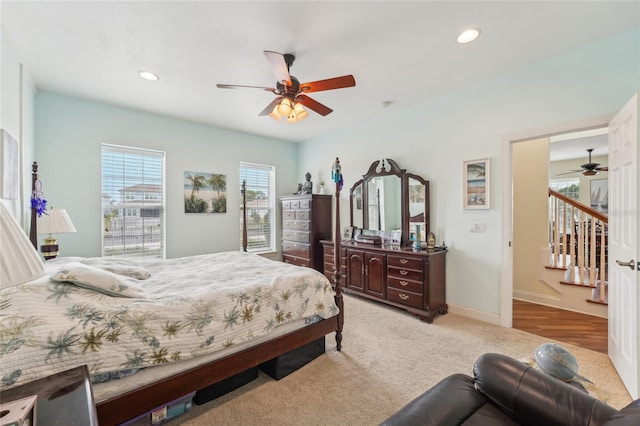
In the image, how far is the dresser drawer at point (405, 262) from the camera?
3.26 meters

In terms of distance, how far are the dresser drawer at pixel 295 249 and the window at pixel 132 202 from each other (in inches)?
83.0

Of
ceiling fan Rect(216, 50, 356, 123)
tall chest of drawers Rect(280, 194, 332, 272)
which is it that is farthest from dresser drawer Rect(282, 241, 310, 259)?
ceiling fan Rect(216, 50, 356, 123)

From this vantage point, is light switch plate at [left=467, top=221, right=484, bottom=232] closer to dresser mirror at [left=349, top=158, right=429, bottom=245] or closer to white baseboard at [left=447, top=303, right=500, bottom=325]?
dresser mirror at [left=349, top=158, right=429, bottom=245]

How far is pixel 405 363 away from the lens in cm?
236

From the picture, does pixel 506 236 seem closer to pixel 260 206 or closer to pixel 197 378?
pixel 197 378

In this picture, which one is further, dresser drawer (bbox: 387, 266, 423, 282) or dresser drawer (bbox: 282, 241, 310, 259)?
dresser drawer (bbox: 282, 241, 310, 259)

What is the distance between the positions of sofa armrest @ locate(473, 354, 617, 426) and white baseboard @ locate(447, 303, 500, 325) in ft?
6.97

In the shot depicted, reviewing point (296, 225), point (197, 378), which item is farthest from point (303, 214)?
point (197, 378)

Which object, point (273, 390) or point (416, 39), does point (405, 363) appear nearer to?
point (273, 390)

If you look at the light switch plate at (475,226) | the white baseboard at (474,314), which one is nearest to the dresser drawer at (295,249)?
the white baseboard at (474,314)

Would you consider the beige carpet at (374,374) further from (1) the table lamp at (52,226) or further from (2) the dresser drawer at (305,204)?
(1) the table lamp at (52,226)

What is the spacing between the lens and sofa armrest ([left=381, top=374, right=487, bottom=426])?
3.48ft

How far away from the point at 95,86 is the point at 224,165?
1973 millimetres

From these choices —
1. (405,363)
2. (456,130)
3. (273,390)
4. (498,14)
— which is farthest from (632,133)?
(273,390)
